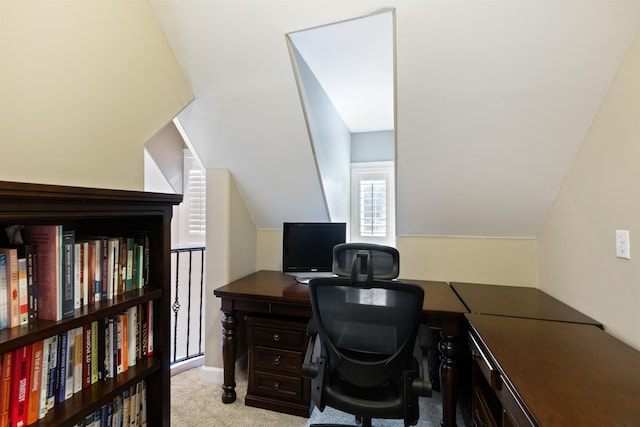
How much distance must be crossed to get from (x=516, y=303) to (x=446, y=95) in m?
1.31

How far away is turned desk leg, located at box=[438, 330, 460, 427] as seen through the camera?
5.52ft

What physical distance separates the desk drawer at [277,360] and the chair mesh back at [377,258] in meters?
0.82

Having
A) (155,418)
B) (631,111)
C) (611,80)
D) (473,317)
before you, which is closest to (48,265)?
(155,418)

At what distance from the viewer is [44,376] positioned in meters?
0.91

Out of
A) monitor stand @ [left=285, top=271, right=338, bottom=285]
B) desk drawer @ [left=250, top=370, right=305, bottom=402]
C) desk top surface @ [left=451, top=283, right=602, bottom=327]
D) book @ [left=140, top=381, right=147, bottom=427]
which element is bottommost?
desk drawer @ [left=250, top=370, right=305, bottom=402]

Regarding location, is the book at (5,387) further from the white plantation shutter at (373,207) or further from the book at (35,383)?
the white plantation shutter at (373,207)

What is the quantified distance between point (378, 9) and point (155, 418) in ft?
6.88

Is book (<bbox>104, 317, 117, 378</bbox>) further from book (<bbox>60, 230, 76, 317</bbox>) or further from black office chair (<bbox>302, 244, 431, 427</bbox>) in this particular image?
black office chair (<bbox>302, 244, 431, 427</bbox>)

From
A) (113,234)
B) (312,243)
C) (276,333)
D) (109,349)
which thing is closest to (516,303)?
(312,243)

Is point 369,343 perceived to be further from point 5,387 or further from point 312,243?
point 5,387

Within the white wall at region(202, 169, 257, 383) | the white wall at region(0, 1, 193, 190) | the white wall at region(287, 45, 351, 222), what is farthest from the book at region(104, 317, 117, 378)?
the white wall at region(287, 45, 351, 222)

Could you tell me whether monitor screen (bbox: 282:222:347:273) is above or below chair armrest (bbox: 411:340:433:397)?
above

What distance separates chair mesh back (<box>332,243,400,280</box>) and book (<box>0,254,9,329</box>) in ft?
3.87

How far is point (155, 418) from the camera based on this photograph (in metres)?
1.27
